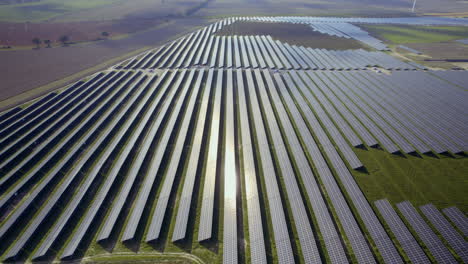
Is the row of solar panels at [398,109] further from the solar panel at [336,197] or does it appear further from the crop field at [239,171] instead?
the solar panel at [336,197]

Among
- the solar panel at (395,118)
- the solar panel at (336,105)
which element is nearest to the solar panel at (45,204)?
the solar panel at (336,105)

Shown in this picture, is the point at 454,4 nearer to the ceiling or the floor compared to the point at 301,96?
nearer to the ceiling

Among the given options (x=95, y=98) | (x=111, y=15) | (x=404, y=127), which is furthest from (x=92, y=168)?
(x=111, y=15)

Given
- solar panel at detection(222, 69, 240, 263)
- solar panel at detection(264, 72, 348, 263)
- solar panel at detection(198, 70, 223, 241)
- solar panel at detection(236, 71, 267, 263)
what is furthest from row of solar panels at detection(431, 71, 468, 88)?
solar panel at detection(198, 70, 223, 241)

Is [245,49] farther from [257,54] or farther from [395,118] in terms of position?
[395,118]

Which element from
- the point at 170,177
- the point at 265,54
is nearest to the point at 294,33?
the point at 265,54

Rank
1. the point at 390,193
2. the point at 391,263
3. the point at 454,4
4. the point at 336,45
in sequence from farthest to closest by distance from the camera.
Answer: the point at 454,4 → the point at 336,45 → the point at 390,193 → the point at 391,263

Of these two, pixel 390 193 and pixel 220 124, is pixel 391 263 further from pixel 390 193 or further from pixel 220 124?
pixel 220 124

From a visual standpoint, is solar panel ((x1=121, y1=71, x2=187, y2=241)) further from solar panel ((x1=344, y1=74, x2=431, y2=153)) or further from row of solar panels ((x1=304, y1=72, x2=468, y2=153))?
solar panel ((x1=344, y1=74, x2=431, y2=153))
